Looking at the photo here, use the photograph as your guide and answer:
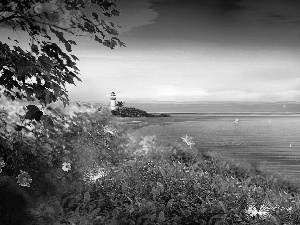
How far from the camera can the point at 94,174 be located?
7184 mm

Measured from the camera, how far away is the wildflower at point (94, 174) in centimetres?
700

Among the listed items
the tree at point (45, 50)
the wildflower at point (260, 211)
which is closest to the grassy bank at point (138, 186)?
the wildflower at point (260, 211)

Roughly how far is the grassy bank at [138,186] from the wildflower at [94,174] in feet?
0.06

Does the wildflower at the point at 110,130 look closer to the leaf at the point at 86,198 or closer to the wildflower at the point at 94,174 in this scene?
the wildflower at the point at 94,174

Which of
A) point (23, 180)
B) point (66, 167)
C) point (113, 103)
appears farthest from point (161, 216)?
point (113, 103)

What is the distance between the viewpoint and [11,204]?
5.46 m

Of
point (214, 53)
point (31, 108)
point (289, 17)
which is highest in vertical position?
point (289, 17)

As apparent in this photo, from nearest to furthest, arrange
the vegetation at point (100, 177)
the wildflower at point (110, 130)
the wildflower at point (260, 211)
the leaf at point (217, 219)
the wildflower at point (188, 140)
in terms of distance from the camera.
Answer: the vegetation at point (100, 177)
the leaf at point (217, 219)
the wildflower at point (260, 211)
the wildflower at point (188, 140)
the wildflower at point (110, 130)

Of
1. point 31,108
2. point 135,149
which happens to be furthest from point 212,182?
point 31,108

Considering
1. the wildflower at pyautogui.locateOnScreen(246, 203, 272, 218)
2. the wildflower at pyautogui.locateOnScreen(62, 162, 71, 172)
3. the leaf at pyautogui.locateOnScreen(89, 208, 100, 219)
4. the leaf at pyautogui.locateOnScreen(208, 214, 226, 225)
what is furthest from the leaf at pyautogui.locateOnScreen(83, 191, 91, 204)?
the wildflower at pyautogui.locateOnScreen(246, 203, 272, 218)

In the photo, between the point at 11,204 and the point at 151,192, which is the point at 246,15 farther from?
the point at 11,204

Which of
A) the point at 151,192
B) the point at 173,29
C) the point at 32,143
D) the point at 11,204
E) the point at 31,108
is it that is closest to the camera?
the point at 31,108

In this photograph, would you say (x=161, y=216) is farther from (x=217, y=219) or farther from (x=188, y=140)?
(x=188, y=140)

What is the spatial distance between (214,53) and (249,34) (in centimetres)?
94
